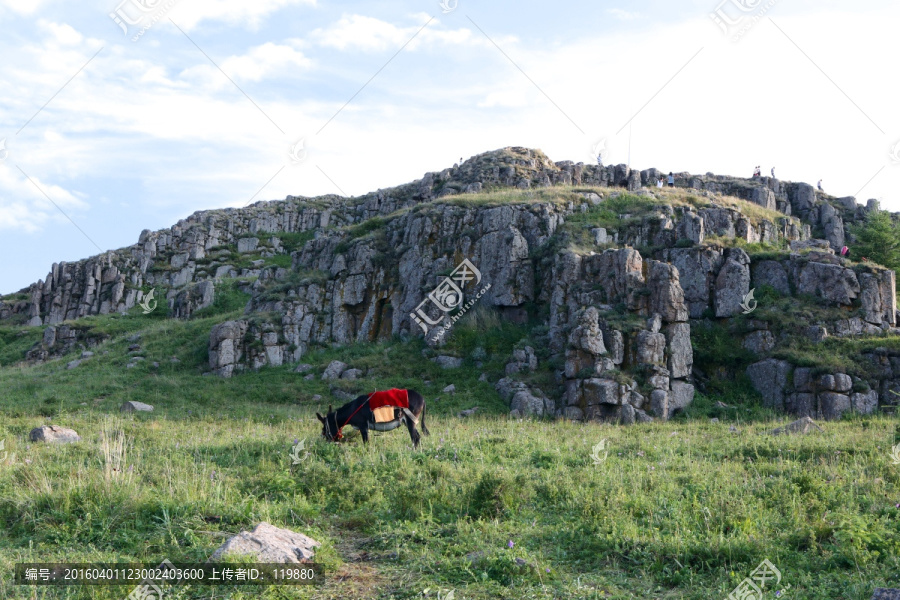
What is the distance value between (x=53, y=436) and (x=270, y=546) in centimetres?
1040

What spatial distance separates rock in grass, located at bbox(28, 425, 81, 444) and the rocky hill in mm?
12466

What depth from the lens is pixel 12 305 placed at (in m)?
64.2

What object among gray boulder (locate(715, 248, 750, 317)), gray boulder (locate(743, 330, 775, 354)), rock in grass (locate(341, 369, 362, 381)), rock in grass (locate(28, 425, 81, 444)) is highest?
gray boulder (locate(715, 248, 750, 317))

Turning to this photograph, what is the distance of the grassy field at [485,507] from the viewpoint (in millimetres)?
7422

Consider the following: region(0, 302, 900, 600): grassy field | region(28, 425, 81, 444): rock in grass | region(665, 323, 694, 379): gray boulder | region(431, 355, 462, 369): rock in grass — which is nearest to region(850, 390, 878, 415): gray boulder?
region(0, 302, 900, 600): grassy field

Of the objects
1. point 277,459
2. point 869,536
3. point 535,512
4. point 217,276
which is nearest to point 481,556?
point 535,512

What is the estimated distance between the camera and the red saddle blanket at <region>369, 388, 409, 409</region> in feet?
46.5

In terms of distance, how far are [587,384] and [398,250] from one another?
13393 mm

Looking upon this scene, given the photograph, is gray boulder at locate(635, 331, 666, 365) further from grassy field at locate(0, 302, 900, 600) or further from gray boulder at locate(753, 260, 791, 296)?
gray boulder at locate(753, 260, 791, 296)

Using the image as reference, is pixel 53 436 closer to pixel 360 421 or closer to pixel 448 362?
pixel 360 421

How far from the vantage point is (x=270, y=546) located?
294 inches

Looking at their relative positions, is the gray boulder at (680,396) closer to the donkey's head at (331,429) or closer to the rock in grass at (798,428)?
the rock in grass at (798,428)

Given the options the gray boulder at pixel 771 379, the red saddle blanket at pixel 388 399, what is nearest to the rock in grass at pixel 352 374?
the red saddle blanket at pixel 388 399

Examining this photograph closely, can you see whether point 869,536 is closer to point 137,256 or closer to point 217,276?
point 217,276
